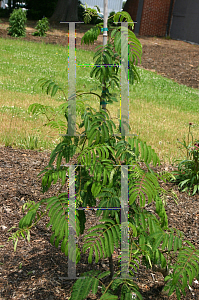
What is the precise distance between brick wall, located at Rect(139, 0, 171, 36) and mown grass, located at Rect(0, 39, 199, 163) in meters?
9.33

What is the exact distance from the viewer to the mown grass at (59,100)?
21.7 ft

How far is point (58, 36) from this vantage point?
21.8 meters

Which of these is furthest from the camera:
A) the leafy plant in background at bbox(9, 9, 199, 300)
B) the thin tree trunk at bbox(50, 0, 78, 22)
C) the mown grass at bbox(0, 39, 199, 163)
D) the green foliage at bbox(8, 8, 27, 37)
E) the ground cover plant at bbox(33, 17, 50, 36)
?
the thin tree trunk at bbox(50, 0, 78, 22)

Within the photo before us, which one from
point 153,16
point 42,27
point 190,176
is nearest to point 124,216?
point 190,176

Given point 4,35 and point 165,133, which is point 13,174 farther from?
point 4,35

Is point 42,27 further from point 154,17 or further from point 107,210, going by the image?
point 107,210

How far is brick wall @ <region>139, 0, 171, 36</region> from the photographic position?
24.8m

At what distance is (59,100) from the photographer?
10.0 meters

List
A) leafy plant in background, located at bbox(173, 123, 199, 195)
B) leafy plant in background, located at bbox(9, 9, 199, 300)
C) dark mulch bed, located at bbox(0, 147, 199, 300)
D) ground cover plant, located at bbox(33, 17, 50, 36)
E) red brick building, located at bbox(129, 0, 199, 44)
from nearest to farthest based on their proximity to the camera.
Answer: leafy plant in background, located at bbox(9, 9, 199, 300) → dark mulch bed, located at bbox(0, 147, 199, 300) → leafy plant in background, located at bbox(173, 123, 199, 195) → ground cover plant, located at bbox(33, 17, 50, 36) → red brick building, located at bbox(129, 0, 199, 44)

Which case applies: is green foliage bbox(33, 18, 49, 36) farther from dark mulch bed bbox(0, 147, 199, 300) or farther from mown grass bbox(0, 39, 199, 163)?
dark mulch bed bbox(0, 147, 199, 300)

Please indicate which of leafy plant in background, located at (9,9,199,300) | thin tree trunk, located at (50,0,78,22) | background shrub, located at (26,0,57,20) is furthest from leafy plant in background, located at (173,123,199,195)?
background shrub, located at (26,0,57,20)

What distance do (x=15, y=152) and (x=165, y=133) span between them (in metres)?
3.81

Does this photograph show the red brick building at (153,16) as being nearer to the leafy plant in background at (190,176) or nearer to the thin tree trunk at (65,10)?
the thin tree trunk at (65,10)

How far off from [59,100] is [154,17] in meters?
18.5
